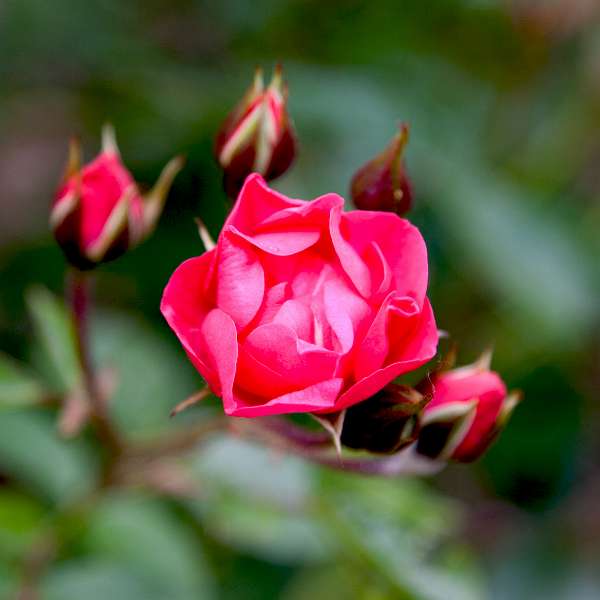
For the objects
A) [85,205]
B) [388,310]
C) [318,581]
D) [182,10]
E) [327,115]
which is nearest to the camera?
[388,310]

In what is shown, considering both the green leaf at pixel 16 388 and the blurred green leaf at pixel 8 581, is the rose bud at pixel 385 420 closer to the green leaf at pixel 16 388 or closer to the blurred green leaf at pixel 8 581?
the green leaf at pixel 16 388

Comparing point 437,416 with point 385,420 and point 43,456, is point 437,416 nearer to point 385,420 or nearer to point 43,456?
point 385,420

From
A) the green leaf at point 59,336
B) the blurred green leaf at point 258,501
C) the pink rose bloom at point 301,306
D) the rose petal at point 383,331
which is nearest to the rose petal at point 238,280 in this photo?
the pink rose bloom at point 301,306

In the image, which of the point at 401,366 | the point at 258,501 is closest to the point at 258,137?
the point at 401,366

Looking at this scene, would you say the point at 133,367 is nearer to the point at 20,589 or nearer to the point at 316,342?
the point at 20,589

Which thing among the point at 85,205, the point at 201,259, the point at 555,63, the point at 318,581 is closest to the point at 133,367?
the point at 318,581

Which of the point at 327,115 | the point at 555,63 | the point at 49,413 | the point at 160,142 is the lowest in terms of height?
the point at 49,413

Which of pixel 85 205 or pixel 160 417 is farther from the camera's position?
pixel 160 417

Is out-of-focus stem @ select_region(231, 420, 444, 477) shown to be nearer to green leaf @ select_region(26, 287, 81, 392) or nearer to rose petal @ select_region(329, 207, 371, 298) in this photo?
rose petal @ select_region(329, 207, 371, 298)

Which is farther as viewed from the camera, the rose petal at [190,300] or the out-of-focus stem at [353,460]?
the out-of-focus stem at [353,460]
